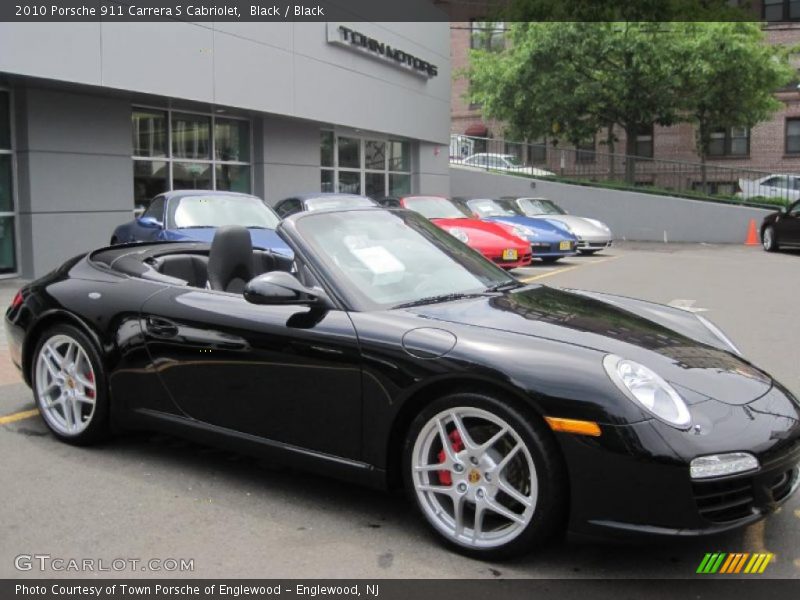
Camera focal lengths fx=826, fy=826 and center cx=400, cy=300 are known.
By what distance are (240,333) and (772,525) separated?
2484 millimetres

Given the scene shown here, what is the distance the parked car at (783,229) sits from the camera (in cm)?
1902

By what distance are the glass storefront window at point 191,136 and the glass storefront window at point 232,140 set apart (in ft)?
0.96

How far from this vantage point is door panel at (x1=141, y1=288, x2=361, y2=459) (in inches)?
139

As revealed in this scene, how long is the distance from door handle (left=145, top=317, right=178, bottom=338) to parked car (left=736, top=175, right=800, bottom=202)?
82.0ft

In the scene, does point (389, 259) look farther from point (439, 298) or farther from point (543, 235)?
point (543, 235)

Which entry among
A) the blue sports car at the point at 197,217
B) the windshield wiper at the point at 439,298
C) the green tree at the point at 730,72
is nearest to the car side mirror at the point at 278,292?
the windshield wiper at the point at 439,298

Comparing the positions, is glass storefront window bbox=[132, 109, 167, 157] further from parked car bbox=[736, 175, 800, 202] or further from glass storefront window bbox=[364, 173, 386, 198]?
parked car bbox=[736, 175, 800, 202]

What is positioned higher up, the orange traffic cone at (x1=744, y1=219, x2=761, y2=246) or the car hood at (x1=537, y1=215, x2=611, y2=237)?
the car hood at (x1=537, y1=215, x2=611, y2=237)

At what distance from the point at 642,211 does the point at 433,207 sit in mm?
12549

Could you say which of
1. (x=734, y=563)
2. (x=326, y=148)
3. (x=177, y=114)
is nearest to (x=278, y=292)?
(x=734, y=563)

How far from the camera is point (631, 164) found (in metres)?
27.9

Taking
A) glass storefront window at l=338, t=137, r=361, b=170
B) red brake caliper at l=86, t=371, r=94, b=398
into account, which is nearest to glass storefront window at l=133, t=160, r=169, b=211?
glass storefront window at l=338, t=137, r=361, b=170

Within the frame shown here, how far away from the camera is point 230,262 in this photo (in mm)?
4582

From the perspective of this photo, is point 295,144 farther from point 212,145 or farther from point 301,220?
point 301,220
